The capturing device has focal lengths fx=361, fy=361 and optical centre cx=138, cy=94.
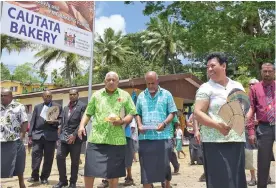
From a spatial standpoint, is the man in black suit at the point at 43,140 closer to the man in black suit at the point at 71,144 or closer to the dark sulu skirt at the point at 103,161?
the man in black suit at the point at 71,144

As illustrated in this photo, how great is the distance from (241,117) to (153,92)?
1862 millimetres

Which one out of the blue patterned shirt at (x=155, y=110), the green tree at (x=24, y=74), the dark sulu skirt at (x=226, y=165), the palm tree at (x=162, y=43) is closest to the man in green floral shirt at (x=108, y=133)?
the blue patterned shirt at (x=155, y=110)

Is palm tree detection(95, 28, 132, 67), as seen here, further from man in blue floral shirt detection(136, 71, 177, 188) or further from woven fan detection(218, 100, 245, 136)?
woven fan detection(218, 100, 245, 136)

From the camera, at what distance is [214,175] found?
3369 millimetres

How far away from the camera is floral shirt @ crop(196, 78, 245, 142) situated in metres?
3.35

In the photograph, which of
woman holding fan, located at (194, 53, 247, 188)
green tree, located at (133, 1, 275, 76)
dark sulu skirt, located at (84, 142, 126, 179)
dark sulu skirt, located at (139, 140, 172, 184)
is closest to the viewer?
woman holding fan, located at (194, 53, 247, 188)

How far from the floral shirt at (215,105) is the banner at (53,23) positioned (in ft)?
15.6

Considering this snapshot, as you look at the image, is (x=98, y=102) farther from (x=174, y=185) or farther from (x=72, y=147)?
(x=174, y=185)

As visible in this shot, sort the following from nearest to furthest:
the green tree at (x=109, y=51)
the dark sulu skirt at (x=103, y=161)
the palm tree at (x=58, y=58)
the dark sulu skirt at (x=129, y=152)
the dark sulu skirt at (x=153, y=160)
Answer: the dark sulu skirt at (x=103, y=161), the dark sulu skirt at (x=153, y=160), the dark sulu skirt at (x=129, y=152), the palm tree at (x=58, y=58), the green tree at (x=109, y=51)

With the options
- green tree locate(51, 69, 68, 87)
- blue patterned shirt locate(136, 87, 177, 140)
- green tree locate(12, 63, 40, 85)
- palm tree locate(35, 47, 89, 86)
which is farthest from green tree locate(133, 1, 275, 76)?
green tree locate(12, 63, 40, 85)

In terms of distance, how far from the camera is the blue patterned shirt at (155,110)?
4.90 meters

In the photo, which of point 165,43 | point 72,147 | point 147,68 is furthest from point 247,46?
point 165,43

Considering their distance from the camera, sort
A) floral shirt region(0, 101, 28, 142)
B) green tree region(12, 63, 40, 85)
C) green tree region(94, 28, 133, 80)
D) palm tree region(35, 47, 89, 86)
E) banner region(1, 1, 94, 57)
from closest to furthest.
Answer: floral shirt region(0, 101, 28, 142), banner region(1, 1, 94, 57), palm tree region(35, 47, 89, 86), green tree region(94, 28, 133, 80), green tree region(12, 63, 40, 85)

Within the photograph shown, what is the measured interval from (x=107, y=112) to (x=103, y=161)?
2.09 ft
